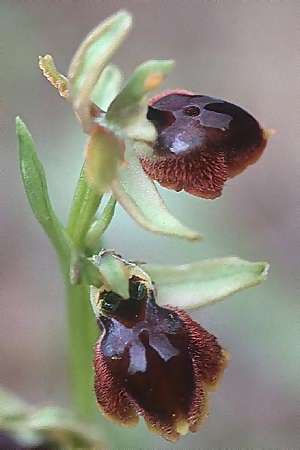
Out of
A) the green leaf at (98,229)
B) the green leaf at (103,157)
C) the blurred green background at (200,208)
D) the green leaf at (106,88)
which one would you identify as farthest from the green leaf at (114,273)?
the blurred green background at (200,208)

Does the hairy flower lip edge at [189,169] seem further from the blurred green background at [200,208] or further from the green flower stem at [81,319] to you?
the blurred green background at [200,208]

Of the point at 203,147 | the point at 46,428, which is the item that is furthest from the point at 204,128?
the point at 46,428

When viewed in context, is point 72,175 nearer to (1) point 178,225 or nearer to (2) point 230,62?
(2) point 230,62

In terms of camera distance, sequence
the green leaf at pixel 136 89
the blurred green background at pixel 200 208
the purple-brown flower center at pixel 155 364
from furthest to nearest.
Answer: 1. the blurred green background at pixel 200 208
2. the purple-brown flower center at pixel 155 364
3. the green leaf at pixel 136 89

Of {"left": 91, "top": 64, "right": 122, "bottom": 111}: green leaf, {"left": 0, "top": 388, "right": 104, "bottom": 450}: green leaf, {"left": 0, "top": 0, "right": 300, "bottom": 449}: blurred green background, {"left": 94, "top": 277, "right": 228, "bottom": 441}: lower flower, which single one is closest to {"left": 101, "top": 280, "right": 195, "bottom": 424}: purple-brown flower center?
{"left": 94, "top": 277, "right": 228, "bottom": 441}: lower flower

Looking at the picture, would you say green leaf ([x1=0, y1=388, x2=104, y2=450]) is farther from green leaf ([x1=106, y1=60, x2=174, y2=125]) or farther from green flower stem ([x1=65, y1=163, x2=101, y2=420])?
green leaf ([x1=106, y1=60, x2=174, y2=125])

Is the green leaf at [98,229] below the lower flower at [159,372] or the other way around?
the other way around

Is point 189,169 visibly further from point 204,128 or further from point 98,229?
point 98,229
